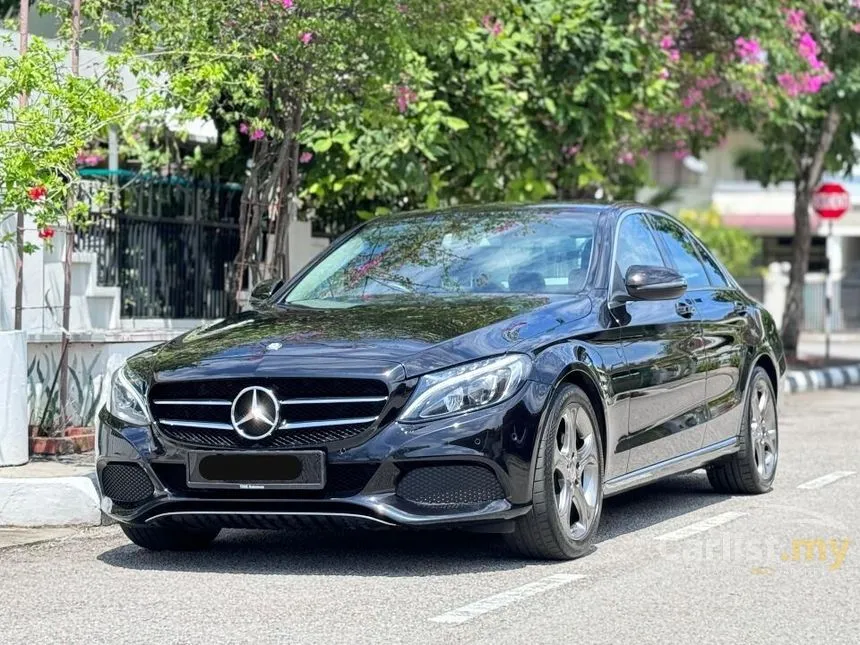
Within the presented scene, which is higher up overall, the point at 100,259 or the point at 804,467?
the point at 100,259

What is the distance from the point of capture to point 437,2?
11836 mm

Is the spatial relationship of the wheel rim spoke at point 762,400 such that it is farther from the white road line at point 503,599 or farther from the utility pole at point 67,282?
the utility pole at point 67,282

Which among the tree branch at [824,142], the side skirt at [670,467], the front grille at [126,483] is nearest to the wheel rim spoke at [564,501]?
the side skirt at [670,467]

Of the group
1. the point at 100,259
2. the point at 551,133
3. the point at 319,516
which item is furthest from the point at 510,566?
the point at 551,133

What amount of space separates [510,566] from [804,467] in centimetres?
472

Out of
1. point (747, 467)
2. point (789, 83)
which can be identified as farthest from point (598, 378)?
point (789, 83)

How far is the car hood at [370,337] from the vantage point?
711cm

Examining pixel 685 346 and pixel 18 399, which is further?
pixel 18 399

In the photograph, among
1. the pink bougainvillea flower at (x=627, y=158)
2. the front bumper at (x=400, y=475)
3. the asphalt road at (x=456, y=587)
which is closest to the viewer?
the asphalt road at (x=456, y=587)

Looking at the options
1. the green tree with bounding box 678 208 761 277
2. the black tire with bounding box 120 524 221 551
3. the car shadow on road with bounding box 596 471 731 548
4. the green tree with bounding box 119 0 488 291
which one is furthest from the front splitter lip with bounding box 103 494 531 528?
the green tree with bounding box 678 208 761 277

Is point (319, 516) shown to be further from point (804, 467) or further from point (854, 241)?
point (854, 241)

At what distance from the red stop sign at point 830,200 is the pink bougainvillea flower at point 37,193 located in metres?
17.1

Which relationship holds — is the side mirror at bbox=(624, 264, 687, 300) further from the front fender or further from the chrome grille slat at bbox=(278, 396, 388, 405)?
the chrome grille slat at bbox=(278, 396, 388, 405)

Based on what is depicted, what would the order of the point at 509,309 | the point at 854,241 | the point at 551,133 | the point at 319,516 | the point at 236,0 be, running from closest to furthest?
the point at 319,516
the point at 509,309
the point at 236,0
the point at 551,133
the point at 854,241
